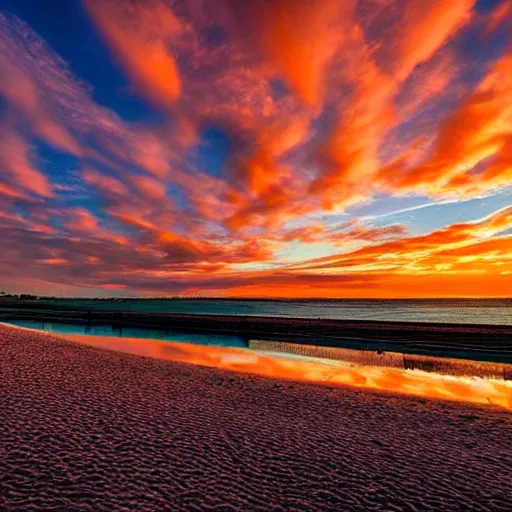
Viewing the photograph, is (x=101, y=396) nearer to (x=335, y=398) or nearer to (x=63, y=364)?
(x=63, y=364)

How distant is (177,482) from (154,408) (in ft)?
13.4

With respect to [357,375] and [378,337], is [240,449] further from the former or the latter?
[378,337]

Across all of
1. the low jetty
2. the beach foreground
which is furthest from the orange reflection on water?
the low jetty

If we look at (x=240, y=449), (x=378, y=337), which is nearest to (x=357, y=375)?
(x=240, y=449)

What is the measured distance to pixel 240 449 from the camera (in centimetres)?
703

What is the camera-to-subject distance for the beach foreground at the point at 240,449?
5340mm

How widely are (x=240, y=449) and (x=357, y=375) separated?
1087 centimetres

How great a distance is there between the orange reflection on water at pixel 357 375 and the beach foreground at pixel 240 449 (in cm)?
213

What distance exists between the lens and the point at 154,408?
9.47m

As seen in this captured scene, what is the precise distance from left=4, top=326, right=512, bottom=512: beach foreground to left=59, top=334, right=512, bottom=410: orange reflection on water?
2129 mm

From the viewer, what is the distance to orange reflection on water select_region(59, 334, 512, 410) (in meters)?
13.3

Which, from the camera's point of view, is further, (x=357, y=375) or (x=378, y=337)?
(x=378, y=337)

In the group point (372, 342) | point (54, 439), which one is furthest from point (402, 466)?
point (372, 342)

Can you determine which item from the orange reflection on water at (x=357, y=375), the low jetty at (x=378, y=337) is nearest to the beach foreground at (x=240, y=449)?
the orange reflection on water at (x=357, y=375)
